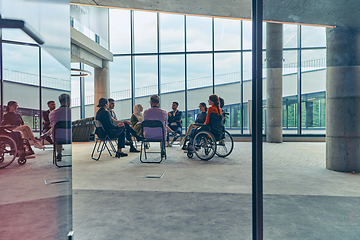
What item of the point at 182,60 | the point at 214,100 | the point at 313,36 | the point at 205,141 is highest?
the point at 182,60

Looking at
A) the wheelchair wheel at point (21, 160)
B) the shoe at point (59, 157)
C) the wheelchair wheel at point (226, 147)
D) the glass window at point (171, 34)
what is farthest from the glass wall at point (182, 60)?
the wheelchair wheel at point (21, 160)

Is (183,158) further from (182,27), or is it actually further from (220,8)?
(182,27)

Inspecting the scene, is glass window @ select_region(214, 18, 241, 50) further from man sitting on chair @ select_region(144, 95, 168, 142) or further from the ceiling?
man sitting on chair @ select_region(144, 95, 168, 142)

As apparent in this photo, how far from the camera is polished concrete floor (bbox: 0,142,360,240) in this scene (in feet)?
Answer: 4.61

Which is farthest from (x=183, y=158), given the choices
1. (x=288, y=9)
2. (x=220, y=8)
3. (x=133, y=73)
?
(x=133, y=73)

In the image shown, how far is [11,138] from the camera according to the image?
102cm

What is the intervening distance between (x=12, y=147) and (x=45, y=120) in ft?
0.79

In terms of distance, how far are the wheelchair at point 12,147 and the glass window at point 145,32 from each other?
10.1 metres

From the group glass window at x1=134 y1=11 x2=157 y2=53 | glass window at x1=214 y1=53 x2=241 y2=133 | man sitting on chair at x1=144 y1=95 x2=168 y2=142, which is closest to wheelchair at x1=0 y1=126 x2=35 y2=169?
man sitting on chair at x1=144 y1=95 x2=168 y2=142

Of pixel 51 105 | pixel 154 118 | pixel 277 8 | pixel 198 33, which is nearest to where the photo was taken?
pixel 51 105

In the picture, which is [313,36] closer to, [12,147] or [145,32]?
[12,147]

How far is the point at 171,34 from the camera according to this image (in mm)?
10586

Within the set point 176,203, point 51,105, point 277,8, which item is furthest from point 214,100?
point 51,105

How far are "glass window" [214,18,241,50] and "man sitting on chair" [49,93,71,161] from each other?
9.43 meters
